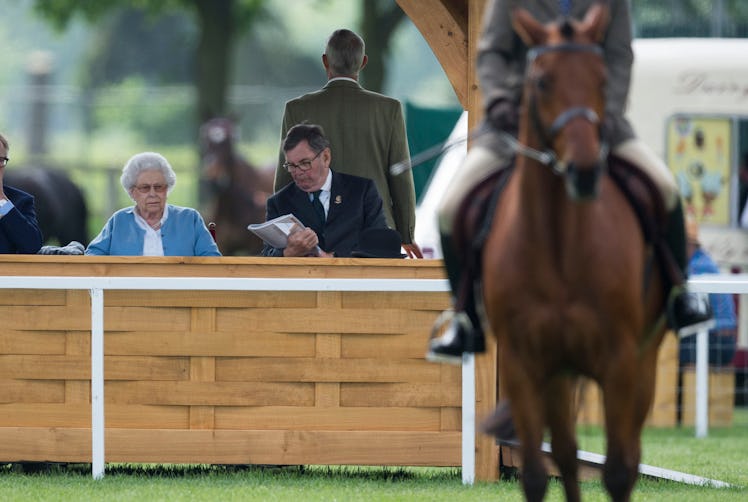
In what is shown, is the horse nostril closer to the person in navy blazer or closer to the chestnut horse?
the chestnut horse

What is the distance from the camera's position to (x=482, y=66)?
6.37 metres

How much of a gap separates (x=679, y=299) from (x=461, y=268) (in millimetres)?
859

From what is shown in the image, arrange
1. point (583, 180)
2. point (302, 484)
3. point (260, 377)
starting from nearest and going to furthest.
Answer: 1. point (583, 180)
2. point (302, 484)
3. point (260, 377)

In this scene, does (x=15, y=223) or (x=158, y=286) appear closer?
(x=158, y=286)

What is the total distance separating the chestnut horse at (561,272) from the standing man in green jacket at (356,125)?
11.5 feet

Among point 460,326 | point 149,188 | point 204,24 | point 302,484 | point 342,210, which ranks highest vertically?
point 204,24

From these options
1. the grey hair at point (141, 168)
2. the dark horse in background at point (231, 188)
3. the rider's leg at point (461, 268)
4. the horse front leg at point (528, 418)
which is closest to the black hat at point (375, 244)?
the grey hair at point (141, 168)

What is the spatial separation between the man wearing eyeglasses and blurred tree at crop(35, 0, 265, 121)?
19.2m

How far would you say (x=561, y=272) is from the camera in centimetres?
604

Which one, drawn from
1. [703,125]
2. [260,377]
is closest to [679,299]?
[260,377]

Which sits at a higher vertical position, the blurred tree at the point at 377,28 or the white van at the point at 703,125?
the blurred tree at the point at 377,28

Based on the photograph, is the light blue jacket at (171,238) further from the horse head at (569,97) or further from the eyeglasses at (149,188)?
the horse head at (569,97)

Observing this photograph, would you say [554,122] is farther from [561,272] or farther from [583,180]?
[561,272]

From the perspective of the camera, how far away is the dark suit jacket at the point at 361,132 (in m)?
9.85
